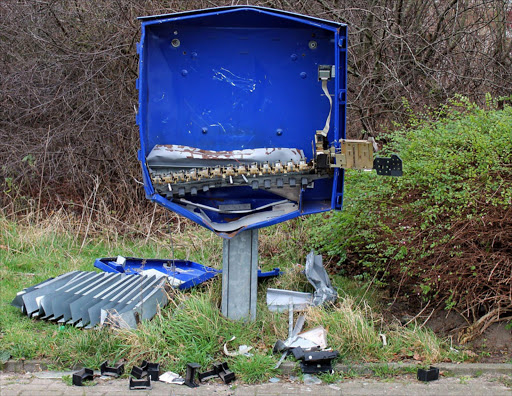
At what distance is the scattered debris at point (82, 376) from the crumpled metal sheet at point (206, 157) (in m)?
1.50

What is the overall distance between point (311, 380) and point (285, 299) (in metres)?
1.00

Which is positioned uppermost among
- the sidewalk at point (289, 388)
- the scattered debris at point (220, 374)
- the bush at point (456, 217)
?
the bush at point (456, 217)

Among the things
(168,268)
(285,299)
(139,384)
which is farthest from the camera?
(168,268)

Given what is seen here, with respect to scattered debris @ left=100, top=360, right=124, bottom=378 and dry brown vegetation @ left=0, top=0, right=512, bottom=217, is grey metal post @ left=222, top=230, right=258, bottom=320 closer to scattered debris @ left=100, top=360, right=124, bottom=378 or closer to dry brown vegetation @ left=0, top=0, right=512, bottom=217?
scattered debris @ left=100, top=360, right=124, bottom=378

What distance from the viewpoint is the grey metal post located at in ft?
14.5

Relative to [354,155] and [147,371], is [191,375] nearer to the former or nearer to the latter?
[147,371]

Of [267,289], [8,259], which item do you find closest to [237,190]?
[267,289]

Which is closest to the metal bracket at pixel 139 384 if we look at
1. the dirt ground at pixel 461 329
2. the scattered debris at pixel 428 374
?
the scattered debris at pixel 428 374

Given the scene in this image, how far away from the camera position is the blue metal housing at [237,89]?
4375 mm

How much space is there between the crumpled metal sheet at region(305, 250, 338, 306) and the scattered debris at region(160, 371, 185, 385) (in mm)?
1333

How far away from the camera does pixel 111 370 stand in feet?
13.0

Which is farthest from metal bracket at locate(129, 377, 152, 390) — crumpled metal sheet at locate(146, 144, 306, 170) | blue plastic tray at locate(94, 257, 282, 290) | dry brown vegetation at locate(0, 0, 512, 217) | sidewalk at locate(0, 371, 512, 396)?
dry brown vegetation at locate(0, 0, 512, 217)

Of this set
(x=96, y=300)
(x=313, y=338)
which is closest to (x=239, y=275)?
(x=313, y=338)

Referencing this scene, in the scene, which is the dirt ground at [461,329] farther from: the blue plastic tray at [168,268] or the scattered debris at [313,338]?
the blue plastic tray at [168,268]
